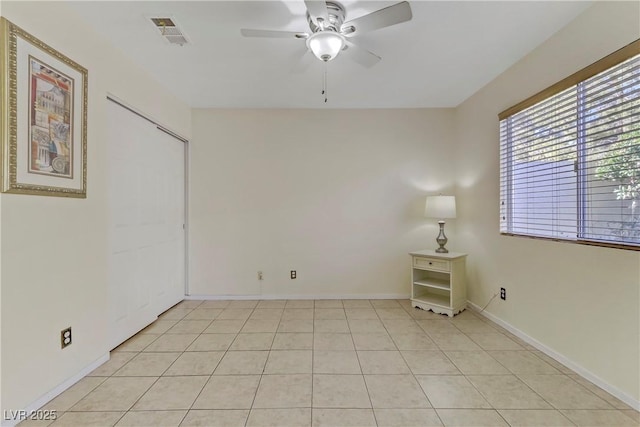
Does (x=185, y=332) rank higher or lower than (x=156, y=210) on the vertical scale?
lower

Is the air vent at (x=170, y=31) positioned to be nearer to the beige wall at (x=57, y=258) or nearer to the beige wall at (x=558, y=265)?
the beige wall at (x=57, y=258)

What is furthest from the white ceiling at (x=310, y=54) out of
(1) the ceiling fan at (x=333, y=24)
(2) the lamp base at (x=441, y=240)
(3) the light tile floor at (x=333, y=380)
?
(3) the light tile floor at (x=333, y=380)

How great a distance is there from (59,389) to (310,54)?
303 centimetres

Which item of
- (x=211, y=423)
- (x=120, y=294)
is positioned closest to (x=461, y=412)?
(x=211, y=423)

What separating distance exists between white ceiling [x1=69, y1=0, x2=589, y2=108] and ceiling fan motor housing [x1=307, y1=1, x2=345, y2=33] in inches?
3.1

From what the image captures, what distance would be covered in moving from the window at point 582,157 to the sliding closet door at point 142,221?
364cm

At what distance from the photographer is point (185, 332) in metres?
2.68

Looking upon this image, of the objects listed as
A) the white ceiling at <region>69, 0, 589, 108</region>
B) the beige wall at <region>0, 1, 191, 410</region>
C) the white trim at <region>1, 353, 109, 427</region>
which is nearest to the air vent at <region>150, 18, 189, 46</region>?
the white ceiling at <region>69, 0, 589, 108</region>

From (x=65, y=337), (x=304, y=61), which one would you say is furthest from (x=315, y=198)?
(x=65, y=337)

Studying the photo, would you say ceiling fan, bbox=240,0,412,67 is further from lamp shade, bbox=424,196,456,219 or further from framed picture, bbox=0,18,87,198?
lamp shade, bbox=424,196,456,219

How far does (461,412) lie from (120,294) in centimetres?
278

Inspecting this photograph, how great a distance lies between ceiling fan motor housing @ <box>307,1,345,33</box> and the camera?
5.79ft

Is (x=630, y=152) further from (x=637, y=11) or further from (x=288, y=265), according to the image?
(x=288, y=265)

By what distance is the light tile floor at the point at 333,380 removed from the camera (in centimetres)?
156
